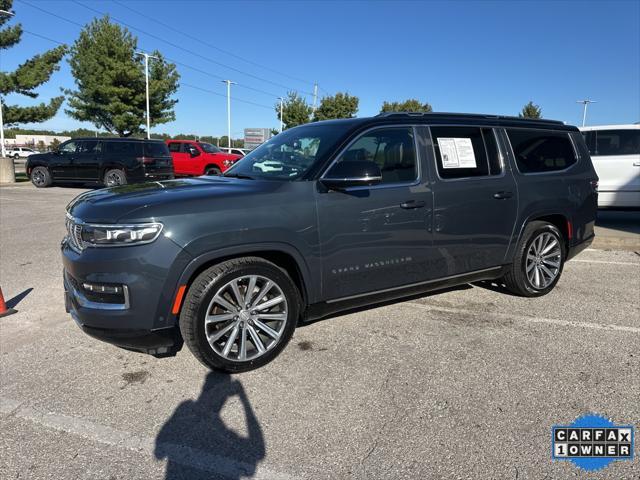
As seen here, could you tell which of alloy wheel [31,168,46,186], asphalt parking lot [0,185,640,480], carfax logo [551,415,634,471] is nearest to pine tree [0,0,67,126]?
alloy wheel [31,168,46,186]

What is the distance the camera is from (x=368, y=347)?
3.77 meters

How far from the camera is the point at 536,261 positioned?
4945 millimetres

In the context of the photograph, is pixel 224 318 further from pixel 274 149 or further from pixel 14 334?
pixel 14 334

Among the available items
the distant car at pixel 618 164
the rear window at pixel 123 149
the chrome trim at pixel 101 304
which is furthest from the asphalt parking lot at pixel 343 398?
the rear window at pixel 123 149

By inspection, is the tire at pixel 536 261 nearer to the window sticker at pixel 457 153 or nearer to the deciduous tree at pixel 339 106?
the window sticker at pixel 457 153

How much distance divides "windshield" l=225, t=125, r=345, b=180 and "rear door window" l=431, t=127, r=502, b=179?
96 cm

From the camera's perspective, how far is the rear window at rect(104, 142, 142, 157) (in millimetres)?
15914

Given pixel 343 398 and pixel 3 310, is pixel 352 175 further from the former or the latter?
pixel 3 310

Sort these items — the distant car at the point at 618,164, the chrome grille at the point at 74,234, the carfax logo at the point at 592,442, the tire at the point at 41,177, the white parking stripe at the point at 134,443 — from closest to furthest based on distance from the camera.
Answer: the white parking stripe at the point at 134,443 < the carfax logo at the point at 592,442 < the chrome grille at the point at 74,234 < the distant car at the point at 618,164 < the tire at the point at 41,177

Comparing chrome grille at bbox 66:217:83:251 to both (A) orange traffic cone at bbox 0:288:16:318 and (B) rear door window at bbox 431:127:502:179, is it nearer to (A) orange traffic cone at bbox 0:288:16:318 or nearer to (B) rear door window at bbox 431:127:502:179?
(A) orange traffic cone at bbox 0:288:16:318

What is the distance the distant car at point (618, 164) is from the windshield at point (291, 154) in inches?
298

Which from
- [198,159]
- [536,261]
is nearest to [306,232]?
[536,261]

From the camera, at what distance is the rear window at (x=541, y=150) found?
15.4 ft

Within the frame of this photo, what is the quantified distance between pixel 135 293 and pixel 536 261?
4032 mm
